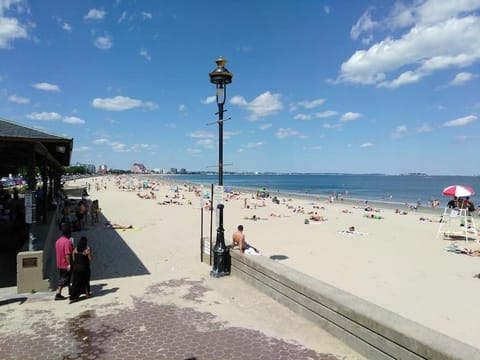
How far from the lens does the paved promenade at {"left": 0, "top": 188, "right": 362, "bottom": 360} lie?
4.45 meters

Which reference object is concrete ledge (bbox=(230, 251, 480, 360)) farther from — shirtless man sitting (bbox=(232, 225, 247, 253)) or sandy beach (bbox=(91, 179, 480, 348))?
sandy beach (bbox=(91, 179, 480, 348))

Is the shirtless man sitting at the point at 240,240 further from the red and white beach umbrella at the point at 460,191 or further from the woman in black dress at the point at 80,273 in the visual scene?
the red and white beach umbrella at the point at 460,191

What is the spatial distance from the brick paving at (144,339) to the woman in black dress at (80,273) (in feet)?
1.73

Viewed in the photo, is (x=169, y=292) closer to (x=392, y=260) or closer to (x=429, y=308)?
(x=429, y=308)

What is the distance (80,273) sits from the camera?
6.32 metres

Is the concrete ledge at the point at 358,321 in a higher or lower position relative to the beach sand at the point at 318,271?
higher

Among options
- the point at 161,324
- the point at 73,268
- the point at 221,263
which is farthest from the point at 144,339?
the point at 221,263

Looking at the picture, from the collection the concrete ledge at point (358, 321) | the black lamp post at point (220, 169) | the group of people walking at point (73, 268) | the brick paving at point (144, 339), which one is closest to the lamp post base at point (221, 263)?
the black lamp post at point (220, 169)

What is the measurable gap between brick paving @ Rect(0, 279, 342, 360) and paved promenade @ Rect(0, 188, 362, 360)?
0.01 meters

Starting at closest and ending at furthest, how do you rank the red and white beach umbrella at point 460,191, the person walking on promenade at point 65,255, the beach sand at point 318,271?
1. the beach sand at point 318,271
2. the person walking on promenade at point 65,255
3. the red and white beach umbrella at point 460,191

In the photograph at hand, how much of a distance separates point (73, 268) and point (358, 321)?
193 inches

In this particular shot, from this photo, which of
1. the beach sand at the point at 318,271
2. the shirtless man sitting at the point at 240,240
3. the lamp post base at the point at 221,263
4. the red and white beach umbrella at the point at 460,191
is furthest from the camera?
the red and white beach umbrella at the point at 460,191

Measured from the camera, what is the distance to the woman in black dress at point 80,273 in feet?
20.6

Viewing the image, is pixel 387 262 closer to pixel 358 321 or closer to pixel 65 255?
pixel 358 321
